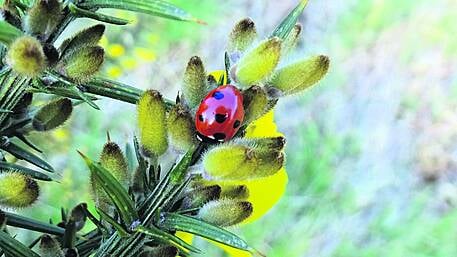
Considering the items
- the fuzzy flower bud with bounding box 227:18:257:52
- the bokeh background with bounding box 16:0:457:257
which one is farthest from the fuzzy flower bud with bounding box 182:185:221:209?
the bokeh background with bounding box 16:0:457:257

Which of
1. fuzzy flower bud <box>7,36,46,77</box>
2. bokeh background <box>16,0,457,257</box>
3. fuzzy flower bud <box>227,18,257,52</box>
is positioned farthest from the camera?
bokeh background <box>16,0,457,257</box>

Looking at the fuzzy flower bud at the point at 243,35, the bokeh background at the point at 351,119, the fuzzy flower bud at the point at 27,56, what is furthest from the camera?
the bokeh background at the point at 351,119

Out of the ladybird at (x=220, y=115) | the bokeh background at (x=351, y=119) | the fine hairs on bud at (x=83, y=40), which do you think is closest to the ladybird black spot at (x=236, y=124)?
the ladybird at (x=220, y=115)

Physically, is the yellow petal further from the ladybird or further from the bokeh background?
the bokeh background

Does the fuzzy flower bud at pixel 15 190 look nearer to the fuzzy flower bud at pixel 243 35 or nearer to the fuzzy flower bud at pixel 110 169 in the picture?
the fuzzy flower bud at pixel 110 169

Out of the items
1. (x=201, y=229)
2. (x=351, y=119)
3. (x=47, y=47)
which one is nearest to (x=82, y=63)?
(x=47, y=47)

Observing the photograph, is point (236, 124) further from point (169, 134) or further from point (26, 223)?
point (26, 223)
